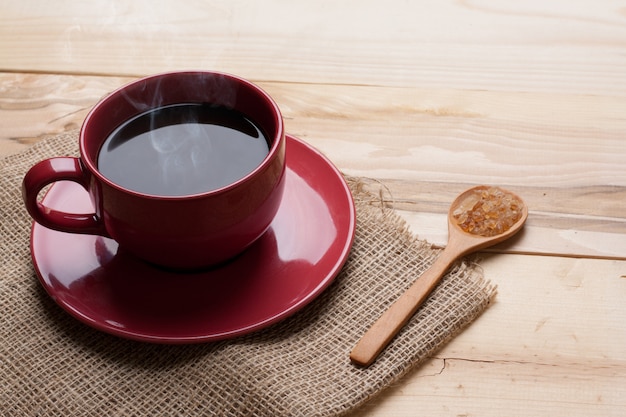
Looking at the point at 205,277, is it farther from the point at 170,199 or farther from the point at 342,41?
the point at 342,41

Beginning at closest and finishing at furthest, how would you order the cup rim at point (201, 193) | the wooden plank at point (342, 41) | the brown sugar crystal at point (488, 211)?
the cup rim at point (201, 193) → the brown sugar crystal at point (488, 211) → the wooden plank at point (342, 41)

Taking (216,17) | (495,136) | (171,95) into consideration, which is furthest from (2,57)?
(495,136)

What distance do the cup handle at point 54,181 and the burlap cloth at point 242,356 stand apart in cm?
11

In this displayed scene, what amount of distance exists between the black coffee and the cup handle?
4 centimetres

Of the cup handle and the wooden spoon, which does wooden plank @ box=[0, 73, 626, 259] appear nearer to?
the wooden spoon

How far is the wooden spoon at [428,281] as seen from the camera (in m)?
0.86

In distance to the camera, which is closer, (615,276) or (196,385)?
(196,385)

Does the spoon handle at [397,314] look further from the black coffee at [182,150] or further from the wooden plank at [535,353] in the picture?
the black coffee at [182,150]

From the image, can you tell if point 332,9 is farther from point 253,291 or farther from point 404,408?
point 404,408

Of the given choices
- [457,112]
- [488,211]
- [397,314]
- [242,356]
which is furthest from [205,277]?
[457,112]

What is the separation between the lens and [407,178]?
1093 millimetres

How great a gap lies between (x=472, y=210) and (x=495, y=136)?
0.19m

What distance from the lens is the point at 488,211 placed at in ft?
3.31

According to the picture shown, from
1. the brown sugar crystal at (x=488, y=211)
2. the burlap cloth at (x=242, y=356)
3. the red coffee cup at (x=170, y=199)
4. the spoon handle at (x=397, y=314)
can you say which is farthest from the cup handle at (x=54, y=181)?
the brown sugar crystal at (x=488, y=211)
